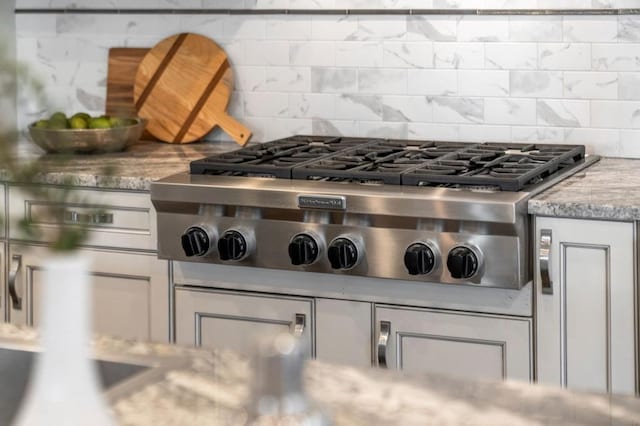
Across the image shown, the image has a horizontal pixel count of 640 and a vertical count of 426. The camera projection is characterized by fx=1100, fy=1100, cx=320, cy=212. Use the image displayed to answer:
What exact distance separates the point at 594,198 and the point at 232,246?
958 millimetres

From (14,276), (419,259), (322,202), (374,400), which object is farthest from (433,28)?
(374,400)

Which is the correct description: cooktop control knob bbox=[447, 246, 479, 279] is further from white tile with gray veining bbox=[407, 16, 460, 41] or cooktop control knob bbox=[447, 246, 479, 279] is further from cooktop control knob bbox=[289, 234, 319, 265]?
white tile with gray veining bbox=[407, 16, 460, 41]

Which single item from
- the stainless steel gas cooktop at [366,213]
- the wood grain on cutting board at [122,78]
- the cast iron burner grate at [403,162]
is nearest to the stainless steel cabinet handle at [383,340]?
the stainless steel gas cooktop at [366,213]

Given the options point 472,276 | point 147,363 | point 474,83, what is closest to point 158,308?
point 472,276

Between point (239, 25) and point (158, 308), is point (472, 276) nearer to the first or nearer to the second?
point (158, 308)

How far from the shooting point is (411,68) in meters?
3.67

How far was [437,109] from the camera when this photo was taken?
12.0ft

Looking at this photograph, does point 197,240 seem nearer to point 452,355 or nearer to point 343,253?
point 343,253

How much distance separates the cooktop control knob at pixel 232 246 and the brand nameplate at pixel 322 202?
211 millimetres

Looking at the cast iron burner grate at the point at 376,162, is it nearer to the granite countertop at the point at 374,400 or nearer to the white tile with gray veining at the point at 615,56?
the white tile with gray veining at the point at 615,56

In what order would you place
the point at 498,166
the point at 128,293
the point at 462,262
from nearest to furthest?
1. the point at 462,262
2. the point at 498,166
3. the point at 128,293

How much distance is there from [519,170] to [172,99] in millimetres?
1481

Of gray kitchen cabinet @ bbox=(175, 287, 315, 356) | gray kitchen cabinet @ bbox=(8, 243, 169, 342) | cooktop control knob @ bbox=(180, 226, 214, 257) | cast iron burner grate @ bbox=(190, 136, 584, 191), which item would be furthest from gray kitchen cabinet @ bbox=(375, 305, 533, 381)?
gray kitchen cabinet @ bbox=(8, 243, 169, 342)

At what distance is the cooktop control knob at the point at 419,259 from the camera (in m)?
→ 2.75
